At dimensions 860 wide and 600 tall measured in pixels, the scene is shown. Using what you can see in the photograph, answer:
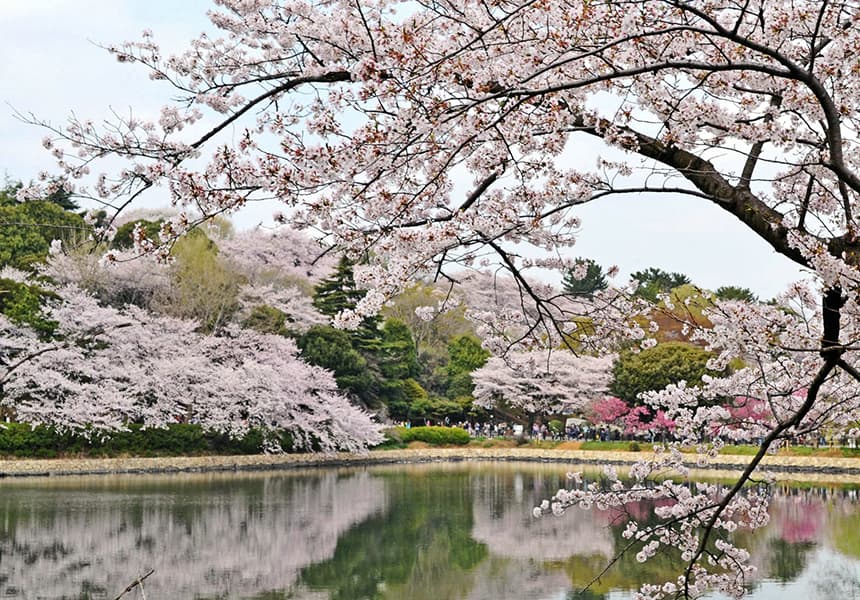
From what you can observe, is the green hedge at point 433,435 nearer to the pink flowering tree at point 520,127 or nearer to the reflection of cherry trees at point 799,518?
the reflection of cherry trees at point 799,518

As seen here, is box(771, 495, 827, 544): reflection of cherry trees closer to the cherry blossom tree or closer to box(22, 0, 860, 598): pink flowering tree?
box(22, 0, 860, 598): pink flowering tree

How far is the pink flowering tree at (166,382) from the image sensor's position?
18.2 metres

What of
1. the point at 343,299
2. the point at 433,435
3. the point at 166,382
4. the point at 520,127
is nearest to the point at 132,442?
the point at 166,382

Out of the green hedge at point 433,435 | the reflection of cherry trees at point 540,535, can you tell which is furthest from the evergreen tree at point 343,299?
the reflection of cherry trees at point 540,535

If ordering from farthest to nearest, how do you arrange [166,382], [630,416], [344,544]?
1. [630,416]
2. [166,382]
3. [344,544]

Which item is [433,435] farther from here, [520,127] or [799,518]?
[520,127]

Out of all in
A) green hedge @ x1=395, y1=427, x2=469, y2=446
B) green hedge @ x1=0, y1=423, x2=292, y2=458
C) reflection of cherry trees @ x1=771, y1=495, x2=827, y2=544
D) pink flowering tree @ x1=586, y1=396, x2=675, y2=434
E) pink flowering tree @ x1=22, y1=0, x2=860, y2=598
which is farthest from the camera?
green hedge @ x1=395, y1=427, x2=469, y2=446

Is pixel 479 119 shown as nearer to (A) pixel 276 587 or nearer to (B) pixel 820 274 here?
(B) pixel 820 274

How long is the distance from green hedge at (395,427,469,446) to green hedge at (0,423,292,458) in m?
4.50

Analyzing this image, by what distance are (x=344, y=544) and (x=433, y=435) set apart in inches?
590

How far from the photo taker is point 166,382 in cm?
2000

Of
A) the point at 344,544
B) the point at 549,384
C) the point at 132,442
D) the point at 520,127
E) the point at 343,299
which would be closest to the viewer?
the point at 520,127

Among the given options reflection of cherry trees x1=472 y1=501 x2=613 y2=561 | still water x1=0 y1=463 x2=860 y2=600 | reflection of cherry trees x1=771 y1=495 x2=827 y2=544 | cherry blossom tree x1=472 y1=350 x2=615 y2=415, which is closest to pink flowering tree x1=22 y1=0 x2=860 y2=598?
still water x1=0 y1=463 x2=860 y2=600

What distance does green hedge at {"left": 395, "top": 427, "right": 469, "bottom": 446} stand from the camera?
1006 inches
